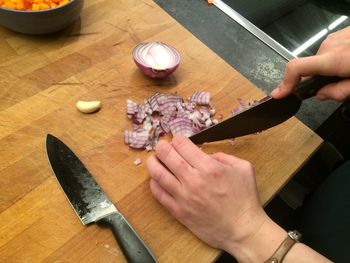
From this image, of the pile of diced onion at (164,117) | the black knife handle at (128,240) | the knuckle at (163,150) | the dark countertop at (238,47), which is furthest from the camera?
the dark countertop at (238,47)

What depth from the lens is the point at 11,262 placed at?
2.41 ft

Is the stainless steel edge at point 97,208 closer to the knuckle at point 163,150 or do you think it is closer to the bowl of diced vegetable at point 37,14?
the knuckle at point 163,150

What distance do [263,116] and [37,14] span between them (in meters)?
0.70

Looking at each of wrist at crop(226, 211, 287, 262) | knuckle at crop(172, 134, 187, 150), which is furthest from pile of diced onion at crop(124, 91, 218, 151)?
wrist at crop(226, 211, 287, 262)

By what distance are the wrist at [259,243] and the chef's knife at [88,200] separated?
0.19 meters

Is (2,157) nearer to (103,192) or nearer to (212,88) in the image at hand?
(103,192)

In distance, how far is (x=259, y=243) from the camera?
765 millimetres

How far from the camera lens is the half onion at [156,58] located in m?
1.04

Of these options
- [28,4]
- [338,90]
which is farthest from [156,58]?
[338,90]

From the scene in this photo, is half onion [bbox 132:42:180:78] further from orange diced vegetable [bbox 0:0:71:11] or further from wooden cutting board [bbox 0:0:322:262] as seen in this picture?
orange diced vegetable [bbox 0:0:71:11]

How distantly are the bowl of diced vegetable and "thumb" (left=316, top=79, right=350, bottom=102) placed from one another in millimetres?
762

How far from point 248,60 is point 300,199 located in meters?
0.60

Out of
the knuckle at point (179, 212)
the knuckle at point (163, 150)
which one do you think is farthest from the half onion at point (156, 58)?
the knuckle at point (179, 212)

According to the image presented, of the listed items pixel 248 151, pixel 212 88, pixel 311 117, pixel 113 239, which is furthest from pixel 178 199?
pixel 311 117
